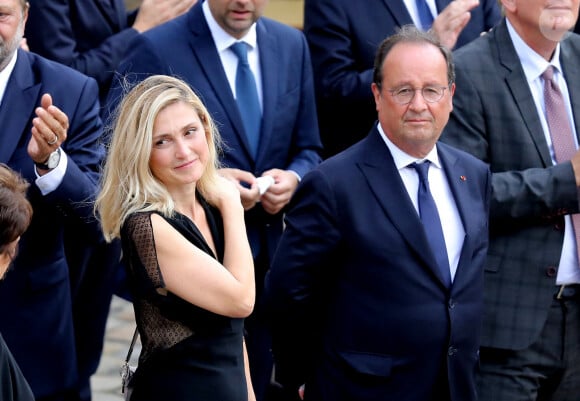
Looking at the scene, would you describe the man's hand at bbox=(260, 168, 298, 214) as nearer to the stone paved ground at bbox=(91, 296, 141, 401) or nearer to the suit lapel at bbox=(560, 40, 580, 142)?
the suit lapel at bbox=(560, 40, 580, 142)

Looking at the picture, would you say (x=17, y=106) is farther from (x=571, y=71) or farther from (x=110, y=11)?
(x=571, y=71)

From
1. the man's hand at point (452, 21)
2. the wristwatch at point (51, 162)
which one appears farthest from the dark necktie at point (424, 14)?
the wristwatch at point (51, 162)

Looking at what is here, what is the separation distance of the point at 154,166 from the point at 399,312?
37.6 inches

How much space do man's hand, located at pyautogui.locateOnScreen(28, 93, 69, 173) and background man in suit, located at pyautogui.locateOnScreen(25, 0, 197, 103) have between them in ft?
4.13

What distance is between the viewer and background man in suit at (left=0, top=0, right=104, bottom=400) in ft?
14.5

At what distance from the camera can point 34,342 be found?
4586mm

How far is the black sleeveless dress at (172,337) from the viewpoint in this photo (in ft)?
11.9

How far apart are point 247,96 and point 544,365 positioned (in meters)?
1.65

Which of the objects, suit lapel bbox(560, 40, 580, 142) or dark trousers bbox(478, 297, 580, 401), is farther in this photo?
suit lapel bbox(560, 40, 580, 142)

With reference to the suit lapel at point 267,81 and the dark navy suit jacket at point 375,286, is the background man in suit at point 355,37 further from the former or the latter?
the dark navy suit jacket at point 375,286

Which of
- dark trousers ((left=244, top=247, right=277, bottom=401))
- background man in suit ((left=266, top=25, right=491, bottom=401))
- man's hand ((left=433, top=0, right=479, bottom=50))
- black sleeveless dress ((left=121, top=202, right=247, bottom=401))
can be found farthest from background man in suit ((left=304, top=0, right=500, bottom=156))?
black sleeveless dress ((left=121, top=202, right=247, bottom=401))

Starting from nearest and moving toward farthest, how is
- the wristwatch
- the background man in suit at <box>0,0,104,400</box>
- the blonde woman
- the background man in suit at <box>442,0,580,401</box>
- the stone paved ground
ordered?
1. the blonde woman
2. the wristwatch
3. the background man in suit at <box>0,0,104,400</box>
4. the background man in suit at <box>442,0,580,401</box>
5. the stone paved ground

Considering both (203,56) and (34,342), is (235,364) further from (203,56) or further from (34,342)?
(203,56)

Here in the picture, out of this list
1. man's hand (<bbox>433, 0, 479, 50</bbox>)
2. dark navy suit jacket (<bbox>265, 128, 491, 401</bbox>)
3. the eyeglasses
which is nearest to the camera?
dark navy suit jacket (<bbox>265, 128, 491, 401</bbox>)
